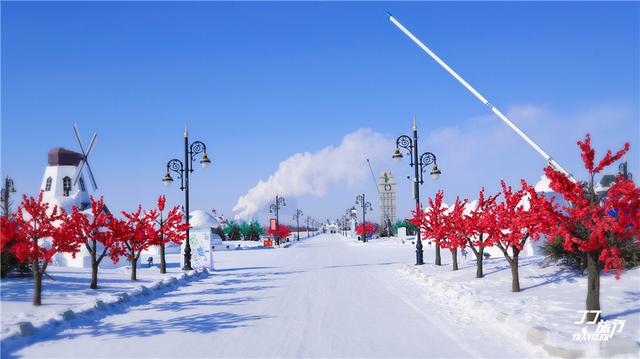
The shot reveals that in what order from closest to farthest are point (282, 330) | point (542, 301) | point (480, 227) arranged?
1. point (282, 330)
2. point (542, 301)
3. point (480, 227)

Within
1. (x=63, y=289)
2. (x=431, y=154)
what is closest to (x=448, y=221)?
(x=431, y=154)

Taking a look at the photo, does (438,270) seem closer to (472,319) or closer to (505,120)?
(505,120)

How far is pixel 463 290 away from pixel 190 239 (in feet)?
47.8

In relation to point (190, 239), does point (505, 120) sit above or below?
above

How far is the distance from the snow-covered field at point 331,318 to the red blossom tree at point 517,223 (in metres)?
0.96

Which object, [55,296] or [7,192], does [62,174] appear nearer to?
[7,192]

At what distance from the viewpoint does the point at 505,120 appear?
588 inches

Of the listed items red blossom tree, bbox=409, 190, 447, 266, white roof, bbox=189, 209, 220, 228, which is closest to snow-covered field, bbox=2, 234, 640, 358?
red blossom tree, bbox=409, 190, 447, 266

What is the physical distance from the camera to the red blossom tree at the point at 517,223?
9.57 m

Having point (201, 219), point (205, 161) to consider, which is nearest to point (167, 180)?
point (205, 161)

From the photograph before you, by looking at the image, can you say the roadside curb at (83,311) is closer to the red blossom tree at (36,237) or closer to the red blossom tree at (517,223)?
the red blossom tree at (36,237)

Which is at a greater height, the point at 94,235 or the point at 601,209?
the point at 601,209

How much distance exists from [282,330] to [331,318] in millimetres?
1414

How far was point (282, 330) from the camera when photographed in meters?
8.87
